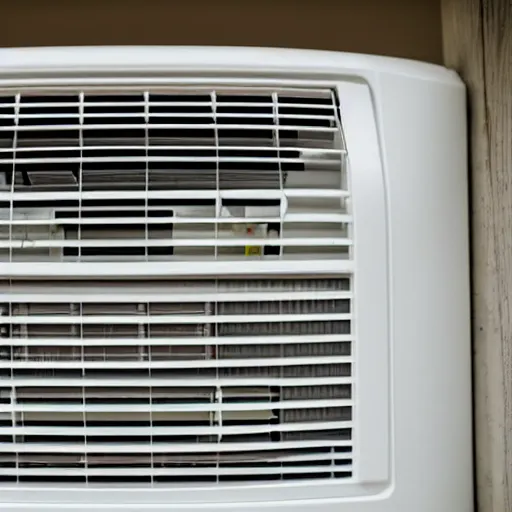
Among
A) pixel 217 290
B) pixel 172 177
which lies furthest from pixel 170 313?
pixel 172 177

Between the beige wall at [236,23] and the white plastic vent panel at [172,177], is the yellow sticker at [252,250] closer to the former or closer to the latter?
the white plastic vent panel at [172,177]

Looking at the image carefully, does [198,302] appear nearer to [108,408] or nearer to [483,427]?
[108,408]

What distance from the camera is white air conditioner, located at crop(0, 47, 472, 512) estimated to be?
759mm

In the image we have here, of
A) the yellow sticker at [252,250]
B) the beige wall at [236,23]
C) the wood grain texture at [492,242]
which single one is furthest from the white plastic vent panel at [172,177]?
the beige wall at [236,23]

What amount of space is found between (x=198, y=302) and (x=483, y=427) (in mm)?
439

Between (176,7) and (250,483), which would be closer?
(250,483)

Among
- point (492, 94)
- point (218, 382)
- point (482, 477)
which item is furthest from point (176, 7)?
point (482, 477)

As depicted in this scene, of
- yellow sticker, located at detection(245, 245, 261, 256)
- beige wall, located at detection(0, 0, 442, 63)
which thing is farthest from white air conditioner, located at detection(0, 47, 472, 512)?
beige wall, located at detection(0, 0, 442, 63)

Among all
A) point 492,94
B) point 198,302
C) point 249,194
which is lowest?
point 198,302

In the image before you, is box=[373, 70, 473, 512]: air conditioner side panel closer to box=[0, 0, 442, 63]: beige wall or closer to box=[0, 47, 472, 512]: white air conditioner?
box=[0, 47, 472, 512]: white air conditioner

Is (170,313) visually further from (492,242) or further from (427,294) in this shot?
(492,242)

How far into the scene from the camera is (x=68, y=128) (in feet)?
2.54

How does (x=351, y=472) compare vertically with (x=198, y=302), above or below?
below

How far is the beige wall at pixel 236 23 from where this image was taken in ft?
3.53
